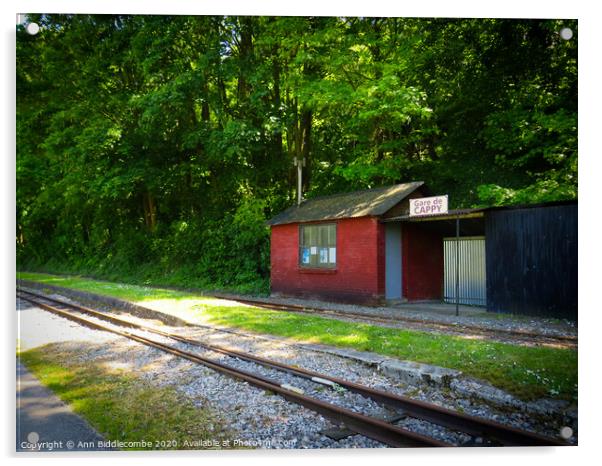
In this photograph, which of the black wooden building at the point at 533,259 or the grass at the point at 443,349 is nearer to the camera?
the grass at the point at 443,349

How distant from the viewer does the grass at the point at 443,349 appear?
17.8 ft

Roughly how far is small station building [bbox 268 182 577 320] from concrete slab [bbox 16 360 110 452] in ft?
27.1

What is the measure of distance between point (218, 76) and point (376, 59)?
5.47m

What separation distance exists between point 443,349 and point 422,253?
7776 millimetres

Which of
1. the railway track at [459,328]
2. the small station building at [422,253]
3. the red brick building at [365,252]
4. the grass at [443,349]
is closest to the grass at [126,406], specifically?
the grass at [443,349]

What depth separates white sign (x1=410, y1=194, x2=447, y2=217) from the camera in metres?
11.0

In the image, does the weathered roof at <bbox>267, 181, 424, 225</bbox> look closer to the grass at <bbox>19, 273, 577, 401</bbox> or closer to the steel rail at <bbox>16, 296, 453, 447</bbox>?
the grass at <bbox>19, 273, 577, 401</bbox>

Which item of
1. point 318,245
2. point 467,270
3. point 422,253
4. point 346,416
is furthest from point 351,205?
point 346,416

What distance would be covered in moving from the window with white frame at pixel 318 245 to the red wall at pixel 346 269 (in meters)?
0.20

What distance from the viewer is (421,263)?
14.5 meters

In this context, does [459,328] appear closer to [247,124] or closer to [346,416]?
[346,416]

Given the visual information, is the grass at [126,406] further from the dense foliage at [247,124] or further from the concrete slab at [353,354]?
the concrete slab at [353,354]

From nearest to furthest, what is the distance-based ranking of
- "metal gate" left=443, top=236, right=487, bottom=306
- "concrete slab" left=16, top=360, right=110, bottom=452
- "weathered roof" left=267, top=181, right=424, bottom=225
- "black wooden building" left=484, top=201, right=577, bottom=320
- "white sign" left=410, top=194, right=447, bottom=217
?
"concrete slab" left=16, top=360, right=110, bottom=452, "black wooden building" left=484, top=201, right=577, bottom=320, "white sign" left=410, top=194, right=447, bottom=217, "metal gate" left=443, top=236, right=487, bottom=306, "weathered roof" left=267, top=181, right=424, bottom=225

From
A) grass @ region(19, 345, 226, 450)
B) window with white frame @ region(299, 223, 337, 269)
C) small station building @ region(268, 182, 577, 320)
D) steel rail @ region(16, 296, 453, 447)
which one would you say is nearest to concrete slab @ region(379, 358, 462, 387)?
steel rail @ region(16, 296, 453, 447)
